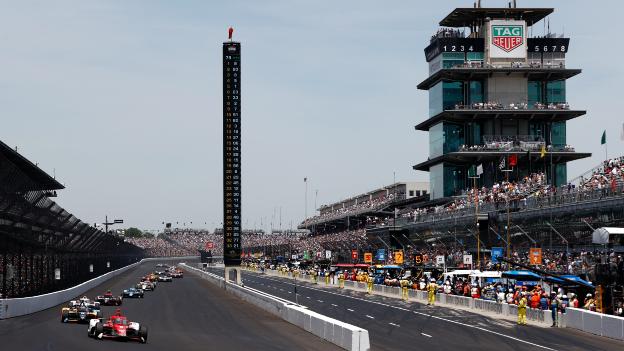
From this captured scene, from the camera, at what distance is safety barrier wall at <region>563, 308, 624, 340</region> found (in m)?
A: 34.3

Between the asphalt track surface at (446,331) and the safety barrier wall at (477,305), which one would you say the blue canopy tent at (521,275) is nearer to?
the safety barrier wall at (477,305)

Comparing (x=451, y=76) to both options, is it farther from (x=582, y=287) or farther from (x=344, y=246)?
(x=582, y=287)

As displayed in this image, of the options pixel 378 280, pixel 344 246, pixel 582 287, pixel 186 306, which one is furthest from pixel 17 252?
pixel 344 246

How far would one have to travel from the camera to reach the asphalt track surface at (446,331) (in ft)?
105

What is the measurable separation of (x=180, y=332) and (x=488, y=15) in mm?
103595

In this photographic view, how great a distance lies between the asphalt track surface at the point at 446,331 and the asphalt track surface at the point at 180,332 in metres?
3.07

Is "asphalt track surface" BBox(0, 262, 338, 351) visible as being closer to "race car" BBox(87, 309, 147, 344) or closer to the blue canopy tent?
"race car" BBox(87, 309, 147, 344)

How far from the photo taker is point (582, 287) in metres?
44.0

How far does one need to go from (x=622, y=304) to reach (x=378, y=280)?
45.6 meters

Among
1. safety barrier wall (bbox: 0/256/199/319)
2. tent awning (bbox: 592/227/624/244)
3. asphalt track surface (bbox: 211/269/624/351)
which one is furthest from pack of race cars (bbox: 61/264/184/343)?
tent awning (bbox: 592/227/624/244)

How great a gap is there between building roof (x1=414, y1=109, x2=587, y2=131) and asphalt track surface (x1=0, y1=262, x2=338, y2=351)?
75476 millimetres

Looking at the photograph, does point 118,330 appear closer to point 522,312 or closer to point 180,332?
point 180,332

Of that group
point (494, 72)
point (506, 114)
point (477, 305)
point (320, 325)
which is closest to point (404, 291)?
point (477, 305)

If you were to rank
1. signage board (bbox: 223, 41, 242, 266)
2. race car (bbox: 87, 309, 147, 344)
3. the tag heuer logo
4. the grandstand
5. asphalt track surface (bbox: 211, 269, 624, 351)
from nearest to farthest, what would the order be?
race car (bbox: 87, 309, 147, 344)
asphalt track surface (bbox: 211, 269, 624, 351)
the grandstand
signage board (bbox: 223, 41, 242, 266)
the tag heuer logo
